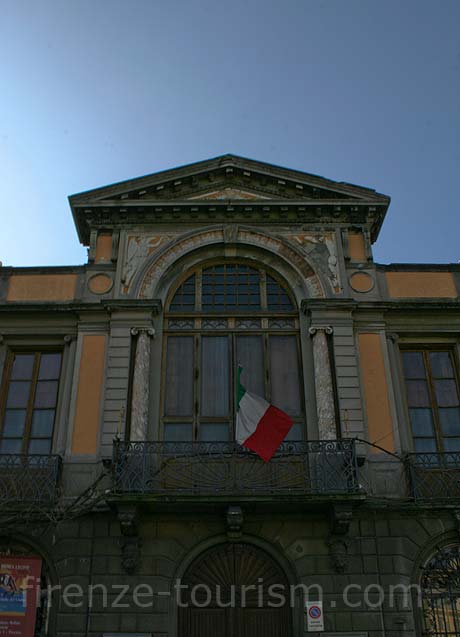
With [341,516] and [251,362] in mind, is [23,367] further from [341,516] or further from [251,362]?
[341,516]

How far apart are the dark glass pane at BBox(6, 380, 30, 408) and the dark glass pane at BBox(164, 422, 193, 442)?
10.9 ft

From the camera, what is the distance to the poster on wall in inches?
521

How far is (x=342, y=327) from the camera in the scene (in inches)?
637

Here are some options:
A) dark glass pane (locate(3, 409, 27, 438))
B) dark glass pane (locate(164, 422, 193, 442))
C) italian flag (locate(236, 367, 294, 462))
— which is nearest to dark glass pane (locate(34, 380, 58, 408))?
dark glass pane (locate(3, 409, 27, 438))

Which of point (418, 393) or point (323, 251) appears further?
point (323, 251)

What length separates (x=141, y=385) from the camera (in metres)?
15.5

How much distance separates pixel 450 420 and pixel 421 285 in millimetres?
3443

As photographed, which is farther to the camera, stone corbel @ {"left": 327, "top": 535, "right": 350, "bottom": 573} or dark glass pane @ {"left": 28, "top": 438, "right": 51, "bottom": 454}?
dark glass pane @ {"left": 28, "top": 438, "right": 51, "bottom": 454}

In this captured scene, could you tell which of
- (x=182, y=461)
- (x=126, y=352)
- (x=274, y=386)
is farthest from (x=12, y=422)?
(x=274, y=386)

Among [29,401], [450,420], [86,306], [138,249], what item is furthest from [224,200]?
[450,420]

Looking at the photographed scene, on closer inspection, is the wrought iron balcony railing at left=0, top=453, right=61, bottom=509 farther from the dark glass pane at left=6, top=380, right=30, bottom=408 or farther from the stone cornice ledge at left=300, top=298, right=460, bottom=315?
the stone cornice ledge at left=300, top=298, right=460, bottom=315

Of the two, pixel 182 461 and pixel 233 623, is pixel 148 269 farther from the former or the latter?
pixel 233 623

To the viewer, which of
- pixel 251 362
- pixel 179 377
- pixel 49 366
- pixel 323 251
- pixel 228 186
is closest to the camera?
pixel 179 377

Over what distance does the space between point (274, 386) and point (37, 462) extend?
214 inches
